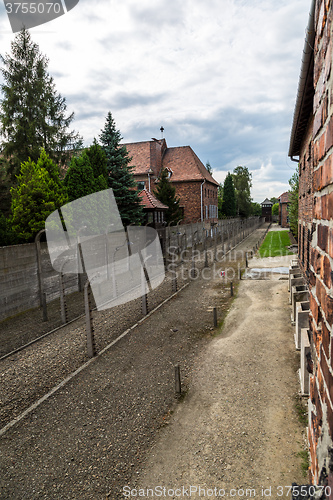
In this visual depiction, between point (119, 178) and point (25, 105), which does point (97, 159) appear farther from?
point (25, 105)

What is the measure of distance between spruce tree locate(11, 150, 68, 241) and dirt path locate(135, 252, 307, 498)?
8290 mm

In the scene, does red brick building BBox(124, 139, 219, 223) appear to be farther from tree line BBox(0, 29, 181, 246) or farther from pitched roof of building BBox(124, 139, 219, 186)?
tree line BBox(0, 29, 181, 246)

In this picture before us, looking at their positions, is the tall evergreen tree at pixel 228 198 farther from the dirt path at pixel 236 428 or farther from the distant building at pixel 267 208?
the dirt path at pixel 236 428

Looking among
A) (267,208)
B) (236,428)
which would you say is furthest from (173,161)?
(267,208)

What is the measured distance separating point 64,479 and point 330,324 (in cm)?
398

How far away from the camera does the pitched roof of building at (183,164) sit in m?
37.2

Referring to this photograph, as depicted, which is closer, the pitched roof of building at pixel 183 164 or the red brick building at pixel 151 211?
the red brick building at pixel 151 211

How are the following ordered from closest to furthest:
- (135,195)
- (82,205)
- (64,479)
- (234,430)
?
(64,479) < (234,430) < (82,205) < (135,195)

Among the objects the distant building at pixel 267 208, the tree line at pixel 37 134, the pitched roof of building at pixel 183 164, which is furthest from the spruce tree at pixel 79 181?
the distant building at pixel 267 208

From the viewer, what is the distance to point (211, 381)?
571 cm

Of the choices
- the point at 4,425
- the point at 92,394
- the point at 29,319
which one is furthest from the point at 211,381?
the point at 29,319

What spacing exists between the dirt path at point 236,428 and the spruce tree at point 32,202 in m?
8.29

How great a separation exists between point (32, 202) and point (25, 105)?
1235 centimetres

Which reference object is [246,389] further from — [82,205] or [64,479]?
[82,205]
